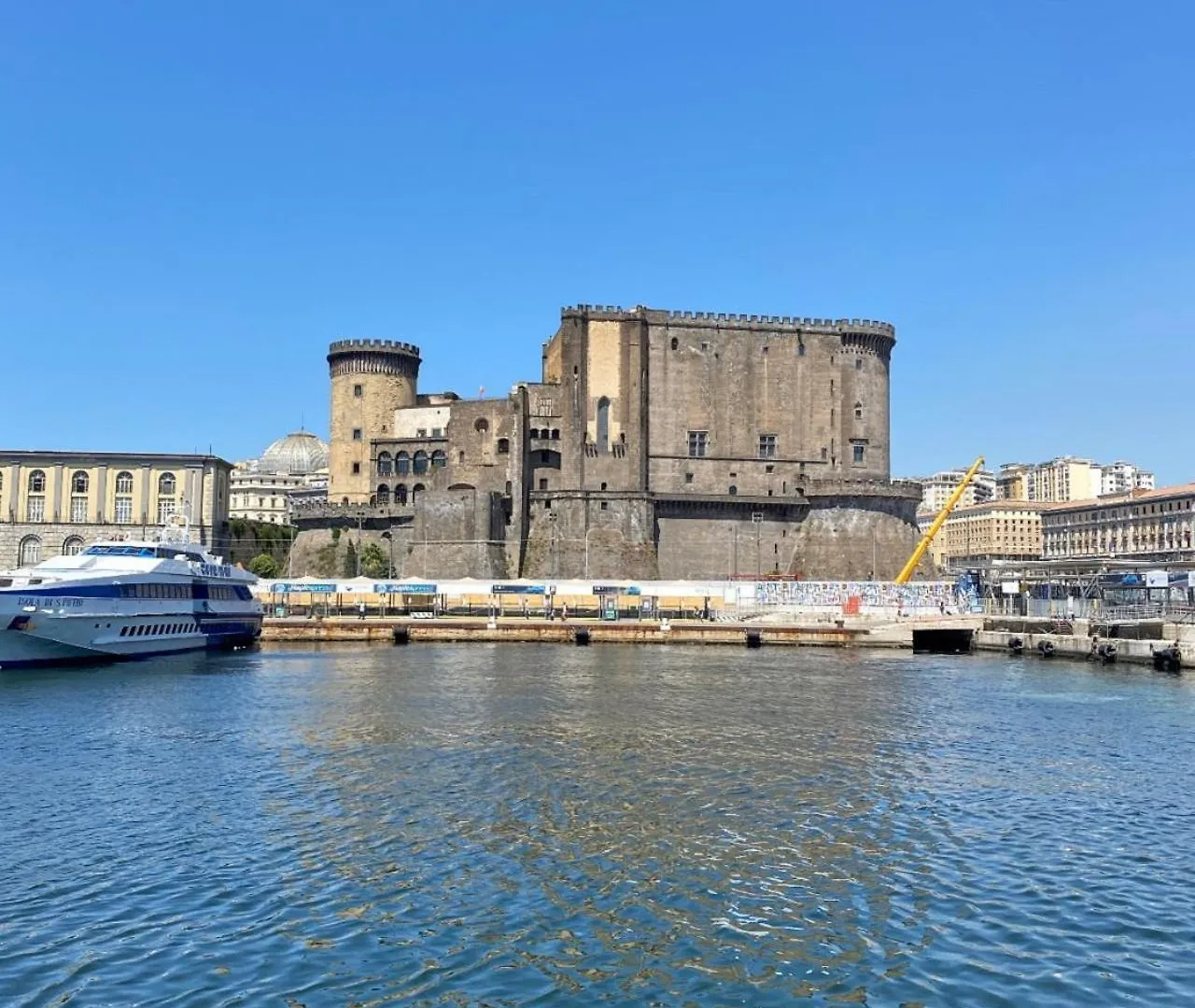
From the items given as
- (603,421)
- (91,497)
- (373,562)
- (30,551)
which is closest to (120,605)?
(373,562)

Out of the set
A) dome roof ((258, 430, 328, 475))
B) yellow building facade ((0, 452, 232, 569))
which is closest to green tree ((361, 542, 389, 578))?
yellow building facade ((0, 452, 232, 569))

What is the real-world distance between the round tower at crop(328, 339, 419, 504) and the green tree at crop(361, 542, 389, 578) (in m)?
9.40

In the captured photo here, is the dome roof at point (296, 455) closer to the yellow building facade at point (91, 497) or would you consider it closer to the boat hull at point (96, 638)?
the yellow building facade at point (91, 497)

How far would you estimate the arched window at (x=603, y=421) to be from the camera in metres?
89.9

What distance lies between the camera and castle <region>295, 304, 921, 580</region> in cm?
8744

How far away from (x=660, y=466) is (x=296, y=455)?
4338 inches

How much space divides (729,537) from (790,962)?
76.6 meters

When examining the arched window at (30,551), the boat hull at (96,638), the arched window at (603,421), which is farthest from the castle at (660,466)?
the boat hull at (96,638)

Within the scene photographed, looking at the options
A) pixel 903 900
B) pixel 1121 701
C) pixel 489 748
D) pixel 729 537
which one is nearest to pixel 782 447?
pixel 729 537

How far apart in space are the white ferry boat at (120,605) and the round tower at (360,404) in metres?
37.6

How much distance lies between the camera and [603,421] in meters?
90.0

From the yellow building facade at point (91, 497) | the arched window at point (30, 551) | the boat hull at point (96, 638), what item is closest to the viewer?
the boat hull at point (96, 638)

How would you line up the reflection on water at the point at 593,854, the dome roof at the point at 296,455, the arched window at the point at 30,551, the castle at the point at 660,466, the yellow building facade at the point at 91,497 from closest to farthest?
1. the reflection on water at the point at 593,854
2. the castle at the point at 660,466
3. the arched window at the point at 30,551
4. the yellow building facade at the point at 91,497
5. the dome roof at the point at 296,455

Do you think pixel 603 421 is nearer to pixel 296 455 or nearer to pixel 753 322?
pixel 753 322
